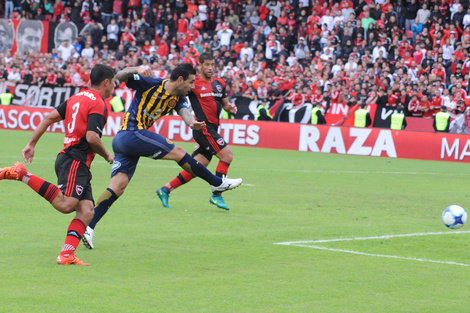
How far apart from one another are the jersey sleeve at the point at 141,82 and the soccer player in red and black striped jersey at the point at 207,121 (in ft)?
7.96

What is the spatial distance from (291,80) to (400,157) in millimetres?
7471

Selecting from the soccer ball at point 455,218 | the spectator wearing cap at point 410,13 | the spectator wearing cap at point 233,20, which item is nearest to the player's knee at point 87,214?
the soccer ball at point 455,218

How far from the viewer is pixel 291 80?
30.9 metres

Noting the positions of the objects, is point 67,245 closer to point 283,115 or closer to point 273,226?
point 273,226

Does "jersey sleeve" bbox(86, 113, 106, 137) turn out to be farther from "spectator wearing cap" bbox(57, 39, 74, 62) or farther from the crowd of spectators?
"spectator wearing cap" bbox(57, 39, 74, 62)

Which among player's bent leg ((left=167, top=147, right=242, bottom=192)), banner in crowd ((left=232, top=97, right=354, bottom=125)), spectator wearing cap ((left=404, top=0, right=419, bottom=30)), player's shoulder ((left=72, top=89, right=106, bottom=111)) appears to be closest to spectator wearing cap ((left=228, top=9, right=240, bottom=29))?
banner in crowd ((left=232, top=97, right=354, bottom=125))

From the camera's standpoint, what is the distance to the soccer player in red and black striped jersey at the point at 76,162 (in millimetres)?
7598

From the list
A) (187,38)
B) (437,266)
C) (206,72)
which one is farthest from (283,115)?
(437,266)

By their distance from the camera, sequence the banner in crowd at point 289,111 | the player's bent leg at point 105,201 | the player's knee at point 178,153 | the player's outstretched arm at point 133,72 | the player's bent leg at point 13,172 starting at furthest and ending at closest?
the banner in crowd at point 289,111, the player's knee at point 178,153, the player's outstretched arm at point 133,72, the player's bent leg at point 105,201, the player's bent leg at point 13,172

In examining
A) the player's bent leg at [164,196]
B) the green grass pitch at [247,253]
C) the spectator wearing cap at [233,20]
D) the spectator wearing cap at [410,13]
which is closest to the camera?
the green grass pitch at [247,253]

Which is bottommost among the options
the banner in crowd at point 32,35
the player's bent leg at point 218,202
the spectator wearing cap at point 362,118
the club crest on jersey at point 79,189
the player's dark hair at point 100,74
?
the spectator wearing cap at point 362,118

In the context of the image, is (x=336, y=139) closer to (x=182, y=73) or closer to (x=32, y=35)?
(x=182, y=73)

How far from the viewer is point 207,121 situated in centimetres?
1265

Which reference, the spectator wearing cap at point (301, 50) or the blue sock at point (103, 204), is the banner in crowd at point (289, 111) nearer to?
the spectator wearing cap at point (301, 50)
